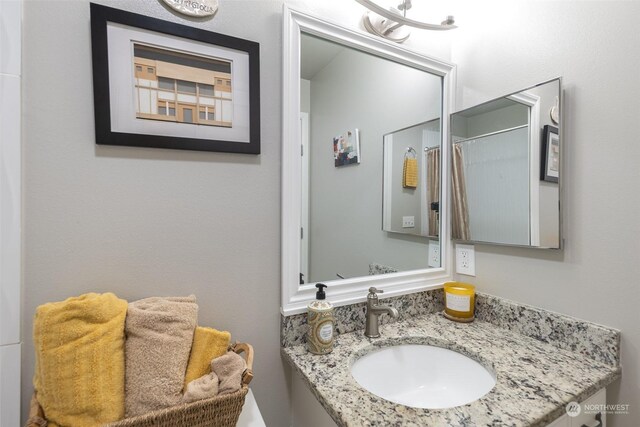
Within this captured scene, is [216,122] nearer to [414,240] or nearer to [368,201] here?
[368,201]

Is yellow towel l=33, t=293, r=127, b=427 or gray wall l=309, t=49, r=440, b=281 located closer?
yellow towel l=33, t=293, r=127, b=427

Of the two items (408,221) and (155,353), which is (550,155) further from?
(155,353)

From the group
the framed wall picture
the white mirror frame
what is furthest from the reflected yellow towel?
the white mirror frame

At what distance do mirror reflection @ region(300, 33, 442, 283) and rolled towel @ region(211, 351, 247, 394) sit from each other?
0.38 meters

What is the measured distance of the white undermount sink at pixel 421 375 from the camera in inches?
36.1

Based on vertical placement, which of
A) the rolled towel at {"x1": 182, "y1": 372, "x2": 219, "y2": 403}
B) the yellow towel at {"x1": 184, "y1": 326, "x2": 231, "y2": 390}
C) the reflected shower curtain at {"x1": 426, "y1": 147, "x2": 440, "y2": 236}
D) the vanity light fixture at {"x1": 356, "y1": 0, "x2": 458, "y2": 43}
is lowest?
the rolled towel at {"x1": 182, "y1": 372, "x2": 219, "y2": 403}

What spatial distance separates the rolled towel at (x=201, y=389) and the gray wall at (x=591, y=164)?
1.05m

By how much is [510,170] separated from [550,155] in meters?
0.13

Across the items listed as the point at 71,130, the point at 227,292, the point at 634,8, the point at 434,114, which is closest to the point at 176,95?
the point at 71,130

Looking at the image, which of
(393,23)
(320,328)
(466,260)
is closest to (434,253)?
(466,260)

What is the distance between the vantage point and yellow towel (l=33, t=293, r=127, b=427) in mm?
574

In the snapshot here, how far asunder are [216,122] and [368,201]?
2.30 feet

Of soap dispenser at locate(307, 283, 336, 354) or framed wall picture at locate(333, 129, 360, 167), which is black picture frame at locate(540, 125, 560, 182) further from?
soap dispenser at locate(307, 283, 336, 354)

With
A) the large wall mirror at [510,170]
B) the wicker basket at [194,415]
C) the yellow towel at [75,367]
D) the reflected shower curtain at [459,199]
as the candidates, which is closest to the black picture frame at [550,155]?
the large wall mirror at [510,170]
